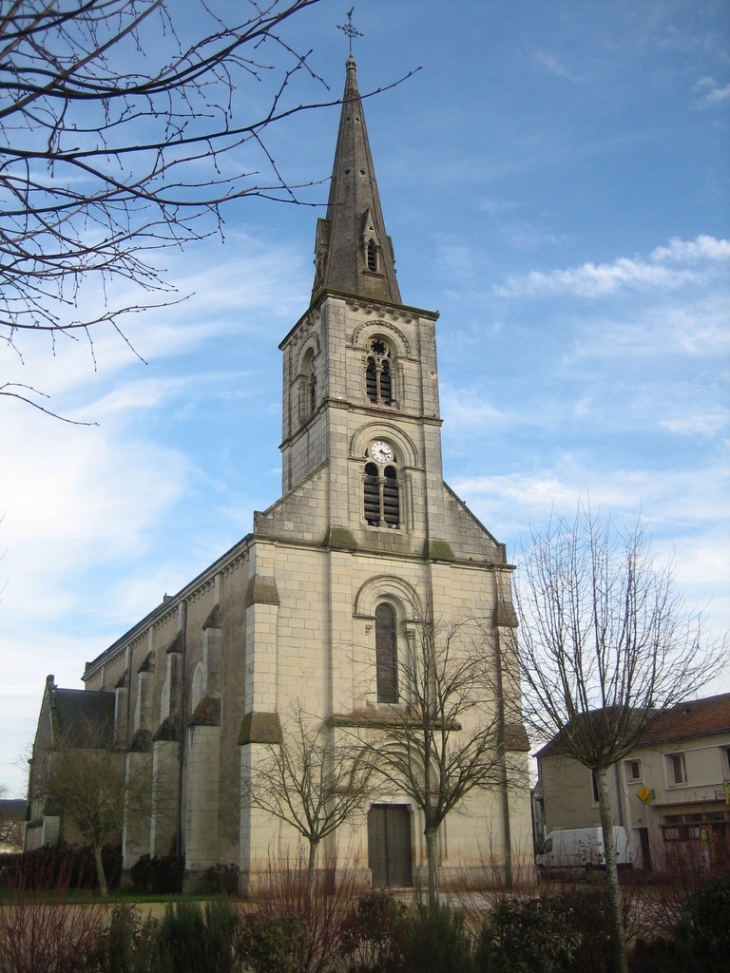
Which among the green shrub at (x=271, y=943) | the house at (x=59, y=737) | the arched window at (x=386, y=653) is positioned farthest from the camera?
the house at (x=59, y=737)

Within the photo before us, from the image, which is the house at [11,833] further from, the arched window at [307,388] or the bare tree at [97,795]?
the arched window at [307,388]

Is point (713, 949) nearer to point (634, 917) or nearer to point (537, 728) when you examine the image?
point (634, 917)

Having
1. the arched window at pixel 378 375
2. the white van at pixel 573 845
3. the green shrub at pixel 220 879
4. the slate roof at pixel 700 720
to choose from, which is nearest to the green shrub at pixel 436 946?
the green shrub at pixel 220 879

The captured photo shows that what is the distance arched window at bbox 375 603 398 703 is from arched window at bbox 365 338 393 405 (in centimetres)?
714

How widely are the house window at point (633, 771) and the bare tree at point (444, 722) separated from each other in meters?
14.6

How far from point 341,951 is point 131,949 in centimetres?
223

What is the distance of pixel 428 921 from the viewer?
33.2 ft

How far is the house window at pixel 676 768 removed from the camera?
36.7 metres

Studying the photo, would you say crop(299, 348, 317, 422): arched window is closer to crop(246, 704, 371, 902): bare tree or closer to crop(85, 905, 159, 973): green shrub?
crop(246, 704, 371, 902): bare tree

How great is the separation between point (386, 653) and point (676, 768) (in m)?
16.2

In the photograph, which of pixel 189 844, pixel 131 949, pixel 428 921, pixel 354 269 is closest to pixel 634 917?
pixel 428 921

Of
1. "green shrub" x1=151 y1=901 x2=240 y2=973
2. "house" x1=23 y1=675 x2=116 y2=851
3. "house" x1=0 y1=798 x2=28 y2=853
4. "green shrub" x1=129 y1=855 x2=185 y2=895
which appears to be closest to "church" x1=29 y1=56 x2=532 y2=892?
"green shrub" x1=129 y1=855 x2=185 y2=895

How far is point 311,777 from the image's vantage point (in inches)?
894

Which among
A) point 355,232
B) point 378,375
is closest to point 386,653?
point 378,375
